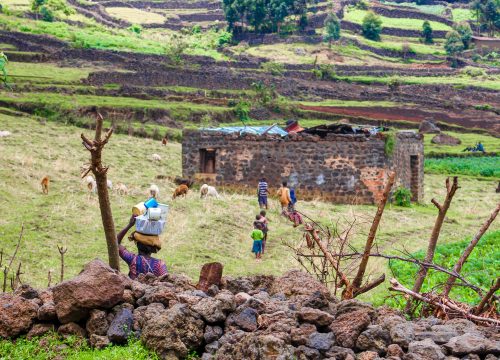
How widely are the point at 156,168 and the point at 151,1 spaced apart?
9165 cm

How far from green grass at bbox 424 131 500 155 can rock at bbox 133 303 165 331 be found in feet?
121

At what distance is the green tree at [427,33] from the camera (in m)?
97.6

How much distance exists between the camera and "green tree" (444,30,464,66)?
89.4 meters

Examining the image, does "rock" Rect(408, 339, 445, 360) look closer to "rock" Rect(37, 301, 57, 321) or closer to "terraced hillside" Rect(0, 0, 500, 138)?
"rock" Rect(37, 301, 57, 321)

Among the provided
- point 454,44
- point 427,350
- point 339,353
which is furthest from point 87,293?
point 454,44

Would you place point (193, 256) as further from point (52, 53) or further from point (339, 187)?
point (52, 53)

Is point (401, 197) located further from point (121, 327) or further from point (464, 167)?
point (121, 327)

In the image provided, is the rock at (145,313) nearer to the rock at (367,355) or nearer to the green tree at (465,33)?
the rock at (367,355)

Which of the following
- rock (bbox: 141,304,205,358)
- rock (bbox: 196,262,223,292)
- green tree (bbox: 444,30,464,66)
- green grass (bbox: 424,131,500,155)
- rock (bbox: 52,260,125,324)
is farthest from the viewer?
green tree (bbox: 444,30,464,66)

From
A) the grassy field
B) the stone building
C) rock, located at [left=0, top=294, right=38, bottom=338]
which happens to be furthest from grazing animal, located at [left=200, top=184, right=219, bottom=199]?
rock, located at [left=0, top=294, right=38, bottom=338]

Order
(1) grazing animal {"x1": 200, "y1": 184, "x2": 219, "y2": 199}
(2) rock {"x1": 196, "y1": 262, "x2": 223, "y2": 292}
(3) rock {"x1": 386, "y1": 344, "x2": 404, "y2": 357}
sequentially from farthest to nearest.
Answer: (1) grazing animal {"x1": 200, "y1": 184, "x2": 219, "y2": 199} → (2) rock {"x1": 196, "y1": 262, "x2": 223, "y2": 292} → (3) rock {"x1": 386, "y1": 344, "x2": 404, "y2": 357}

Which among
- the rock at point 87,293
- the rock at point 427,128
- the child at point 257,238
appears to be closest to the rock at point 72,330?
the rock at point 87,293

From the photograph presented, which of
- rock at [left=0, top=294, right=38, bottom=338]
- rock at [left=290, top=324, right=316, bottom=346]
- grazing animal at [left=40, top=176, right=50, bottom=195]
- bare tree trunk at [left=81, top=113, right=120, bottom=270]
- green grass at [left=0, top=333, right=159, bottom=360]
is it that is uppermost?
bare tree trunk at [left=81, top=113, right=120, bottom=270]

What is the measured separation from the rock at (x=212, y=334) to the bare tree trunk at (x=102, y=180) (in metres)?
1.72
